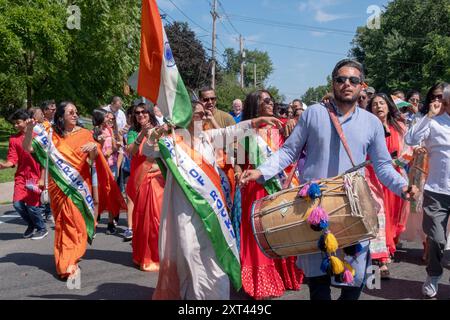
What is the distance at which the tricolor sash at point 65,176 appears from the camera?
583 centimetres

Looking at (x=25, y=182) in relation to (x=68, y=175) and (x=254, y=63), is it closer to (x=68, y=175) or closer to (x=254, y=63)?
(x=68, y=175)

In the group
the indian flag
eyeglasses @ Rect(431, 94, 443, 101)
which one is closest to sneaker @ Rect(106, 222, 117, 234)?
the indian flag

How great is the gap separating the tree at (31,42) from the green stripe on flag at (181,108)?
513 inches

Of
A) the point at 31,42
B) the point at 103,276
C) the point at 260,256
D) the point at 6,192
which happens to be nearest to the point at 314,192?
the point at 260,256

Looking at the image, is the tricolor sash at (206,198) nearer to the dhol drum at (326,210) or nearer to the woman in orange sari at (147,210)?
the dhol drum at (326,210)

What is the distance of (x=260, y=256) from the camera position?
16.5ft

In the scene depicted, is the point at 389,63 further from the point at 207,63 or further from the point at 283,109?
the point at 283,109

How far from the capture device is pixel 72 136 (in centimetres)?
596

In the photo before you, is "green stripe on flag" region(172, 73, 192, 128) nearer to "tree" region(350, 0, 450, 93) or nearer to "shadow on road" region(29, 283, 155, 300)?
"shadow on road" region(29, 283, 155, 300)

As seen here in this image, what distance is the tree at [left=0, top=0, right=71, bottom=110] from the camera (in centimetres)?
1612

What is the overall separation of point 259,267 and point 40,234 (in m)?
4.31

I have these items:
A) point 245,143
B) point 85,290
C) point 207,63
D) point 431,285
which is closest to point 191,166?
point 245,143

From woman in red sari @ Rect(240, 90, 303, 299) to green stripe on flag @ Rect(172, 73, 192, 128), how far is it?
1.20 metres
